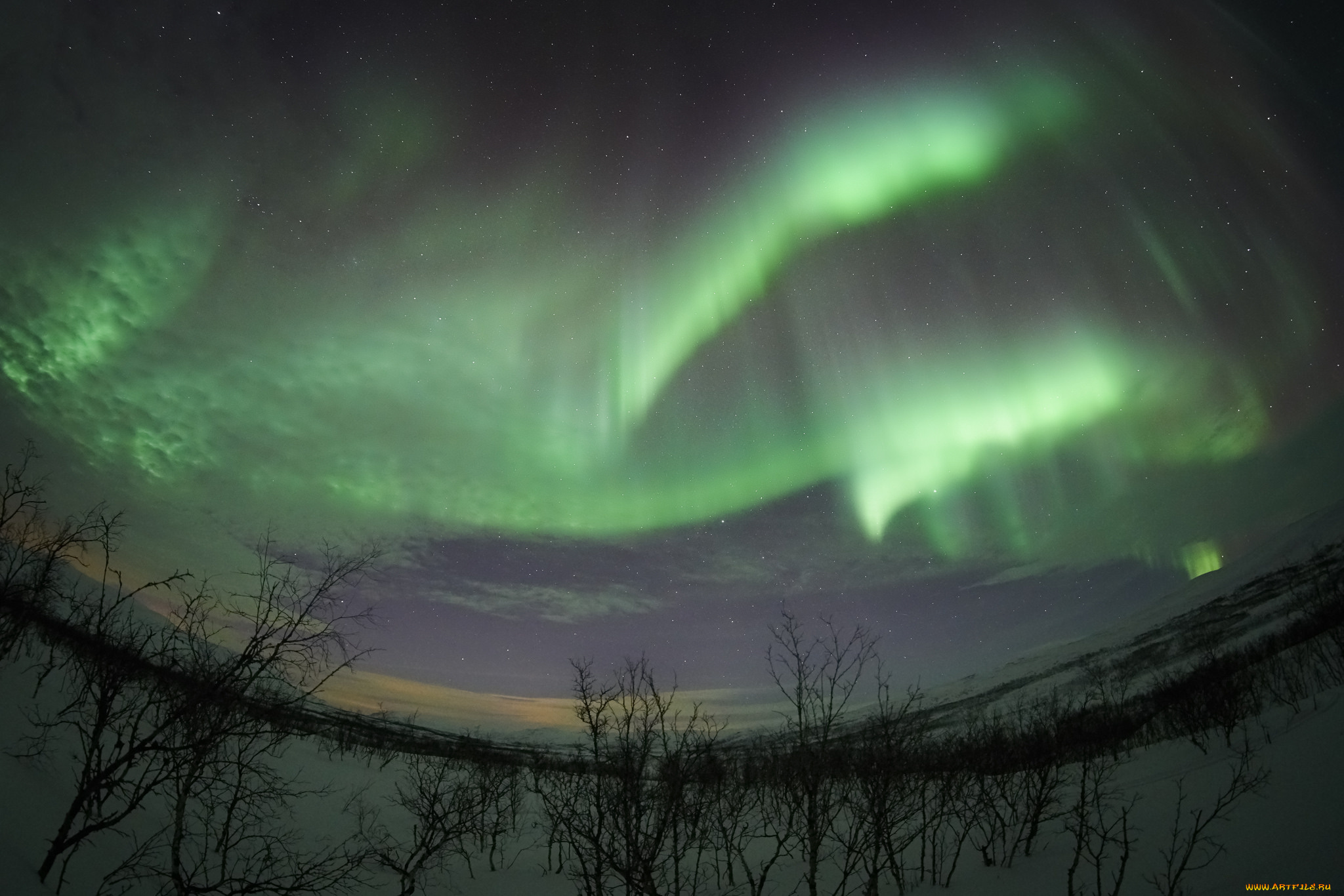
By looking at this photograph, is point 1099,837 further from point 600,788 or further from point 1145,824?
point 600,788

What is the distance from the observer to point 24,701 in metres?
18.2

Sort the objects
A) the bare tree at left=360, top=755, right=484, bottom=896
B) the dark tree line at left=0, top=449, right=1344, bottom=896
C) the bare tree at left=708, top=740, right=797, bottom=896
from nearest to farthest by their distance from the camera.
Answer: the dark tree line at left=0, top=449, right=1344, bottom=896
the bare tree at left=360, top=755, right=484, bottom=896
the bare tree at left=708, top=740, right=797, bottom=896

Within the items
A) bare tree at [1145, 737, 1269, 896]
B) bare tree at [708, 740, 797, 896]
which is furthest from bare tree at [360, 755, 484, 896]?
bare tree at [1145, 737, 1269, 896]

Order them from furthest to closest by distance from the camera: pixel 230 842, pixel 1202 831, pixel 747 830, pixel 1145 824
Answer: pixel 747 830
pixel 230 842
pixel 1145 824
pixel 1202 831

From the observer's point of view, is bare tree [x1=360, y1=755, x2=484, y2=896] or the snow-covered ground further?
bare tree [x1=360, y1=755, x2=484, y2=896]

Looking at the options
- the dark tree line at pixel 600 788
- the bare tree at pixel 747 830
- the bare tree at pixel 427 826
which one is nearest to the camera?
the dark tree line at pixel 600 788

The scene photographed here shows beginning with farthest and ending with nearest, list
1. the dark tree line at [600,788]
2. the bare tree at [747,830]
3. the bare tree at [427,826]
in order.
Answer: the bare tree at [747,830] < the bare tree at [427,826] < the dark tree line at [600,788]

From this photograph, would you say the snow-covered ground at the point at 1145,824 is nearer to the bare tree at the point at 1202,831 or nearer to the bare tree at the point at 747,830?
the bare tree at the point at 1202,831

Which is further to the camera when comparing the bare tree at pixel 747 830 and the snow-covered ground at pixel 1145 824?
the bare tree at pixel 747 830

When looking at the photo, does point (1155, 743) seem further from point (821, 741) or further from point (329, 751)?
point (329, 751)

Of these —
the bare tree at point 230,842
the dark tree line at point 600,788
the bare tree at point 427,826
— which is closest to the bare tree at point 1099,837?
the dark tree line at point 600,788

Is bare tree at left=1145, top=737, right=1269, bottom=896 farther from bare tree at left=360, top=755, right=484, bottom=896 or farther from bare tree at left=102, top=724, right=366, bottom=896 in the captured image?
bare tree at left=102, top=724, right=366, bottom=896

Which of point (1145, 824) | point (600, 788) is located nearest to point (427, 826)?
point (600, 788)

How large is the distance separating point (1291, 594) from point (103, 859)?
114 m
